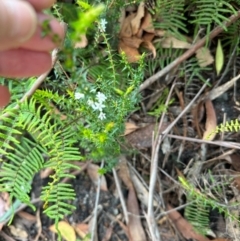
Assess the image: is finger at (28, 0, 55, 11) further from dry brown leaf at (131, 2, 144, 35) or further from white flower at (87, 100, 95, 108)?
dry brown leaf at (131, 2, 144, 35)

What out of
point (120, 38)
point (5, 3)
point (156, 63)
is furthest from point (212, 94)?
point (5, 3)

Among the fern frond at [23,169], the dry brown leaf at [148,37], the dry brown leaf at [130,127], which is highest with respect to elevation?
the dry brown leaf at [148,37]

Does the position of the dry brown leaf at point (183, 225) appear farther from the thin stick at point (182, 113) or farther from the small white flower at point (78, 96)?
the small white flower at point (78, 96)

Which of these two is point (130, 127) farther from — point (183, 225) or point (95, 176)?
point (183, 225)

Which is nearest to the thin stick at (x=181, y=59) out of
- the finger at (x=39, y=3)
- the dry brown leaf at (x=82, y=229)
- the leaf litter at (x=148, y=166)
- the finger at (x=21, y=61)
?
the leaf litter at (x=148, y=166)

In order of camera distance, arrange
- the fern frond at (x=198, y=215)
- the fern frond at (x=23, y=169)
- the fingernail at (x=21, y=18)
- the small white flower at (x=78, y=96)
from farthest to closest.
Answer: the fern frond at (x=198, y=215) → the fern frond at (x=23, y=169) → the small white flower at (x=78, y=96) → the fingernail at (x=21, y=18)

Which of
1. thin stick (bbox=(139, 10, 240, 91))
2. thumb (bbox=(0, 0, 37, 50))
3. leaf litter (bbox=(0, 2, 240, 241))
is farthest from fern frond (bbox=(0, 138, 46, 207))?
thumb (bbox=(0, 0, 37, 50))

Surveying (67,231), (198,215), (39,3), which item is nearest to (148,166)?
(198,215)
